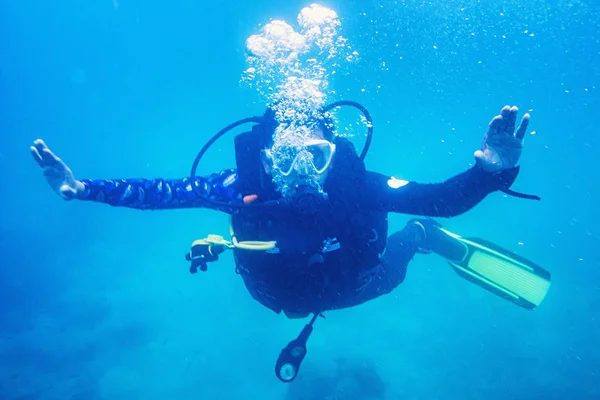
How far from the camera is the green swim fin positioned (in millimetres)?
6141

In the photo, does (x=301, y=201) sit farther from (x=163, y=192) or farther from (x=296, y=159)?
(x=163, y=192)

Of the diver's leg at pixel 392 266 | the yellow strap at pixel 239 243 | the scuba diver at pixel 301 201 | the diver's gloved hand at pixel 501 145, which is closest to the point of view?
the diver's gloved hand at pixel 501 145

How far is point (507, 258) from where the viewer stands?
21.2 ft

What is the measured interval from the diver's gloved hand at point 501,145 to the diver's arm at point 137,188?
2548 millimetres

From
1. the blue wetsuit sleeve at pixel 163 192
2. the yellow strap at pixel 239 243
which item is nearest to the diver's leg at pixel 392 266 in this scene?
the yellow strap at pixel 239 243

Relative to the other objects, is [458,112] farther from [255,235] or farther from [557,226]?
[255,235]

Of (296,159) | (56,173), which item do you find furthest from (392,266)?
(56,173)

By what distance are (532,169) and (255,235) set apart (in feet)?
229

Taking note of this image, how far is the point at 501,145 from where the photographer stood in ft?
10.8

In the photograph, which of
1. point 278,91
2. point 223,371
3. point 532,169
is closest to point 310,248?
point 278,91

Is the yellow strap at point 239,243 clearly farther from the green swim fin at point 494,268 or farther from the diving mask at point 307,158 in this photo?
the green swim fin at point 494,268

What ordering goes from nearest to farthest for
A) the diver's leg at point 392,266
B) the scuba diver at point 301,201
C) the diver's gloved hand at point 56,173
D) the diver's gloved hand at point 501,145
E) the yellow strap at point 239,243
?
the diver's gloved hand at point 501,145, the diver's gloved hand at point 56,173, the scuba diver at point 301,201, the yellow strap at point 239,243, the diver's leg at point 392,266

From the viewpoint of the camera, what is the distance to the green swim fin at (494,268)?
242 inches

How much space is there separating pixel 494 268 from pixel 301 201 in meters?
4.81
